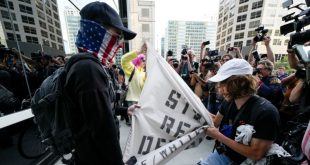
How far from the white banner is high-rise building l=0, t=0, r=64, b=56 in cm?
204

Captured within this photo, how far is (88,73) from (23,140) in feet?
9.33

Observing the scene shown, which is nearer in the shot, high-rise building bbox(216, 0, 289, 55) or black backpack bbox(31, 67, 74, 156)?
black backpack bbox(31, 67, 74, 156)

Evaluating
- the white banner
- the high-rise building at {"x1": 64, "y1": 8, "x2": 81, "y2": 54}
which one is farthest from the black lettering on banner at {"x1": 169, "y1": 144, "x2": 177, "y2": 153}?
the high-rise building at {"x1": 64, "y1": 8, "x2": 81, "y2": 54}

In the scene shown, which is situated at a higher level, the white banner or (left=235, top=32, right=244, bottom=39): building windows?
(left=235, top=32, right=244, bottom=39): building windows

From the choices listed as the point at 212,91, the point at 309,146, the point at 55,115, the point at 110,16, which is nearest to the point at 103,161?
the point at 55,115

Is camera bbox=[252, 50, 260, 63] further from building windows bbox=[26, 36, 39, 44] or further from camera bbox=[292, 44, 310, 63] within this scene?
building windows bbox=[26, 36, 39, 44]

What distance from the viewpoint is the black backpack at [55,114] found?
2.99 feet

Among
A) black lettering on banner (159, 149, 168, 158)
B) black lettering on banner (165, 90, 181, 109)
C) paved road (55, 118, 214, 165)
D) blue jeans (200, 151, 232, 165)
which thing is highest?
black lettering on banner (165, 90, 181, 109)

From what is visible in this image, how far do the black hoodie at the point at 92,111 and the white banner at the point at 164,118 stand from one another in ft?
1.40

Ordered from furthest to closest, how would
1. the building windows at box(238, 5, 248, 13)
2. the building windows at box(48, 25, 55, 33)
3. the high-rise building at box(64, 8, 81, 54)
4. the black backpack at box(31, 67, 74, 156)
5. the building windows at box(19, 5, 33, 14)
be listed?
the building windows at box(238, 5, 248, 13) → the high-rise building at box(64, 8, 81, 54) → the building windows at box(48, 25, 55, 33) → the building windows at box(19, 5, 33, 14) → the black backpack at box(31, 67, 74, 156)

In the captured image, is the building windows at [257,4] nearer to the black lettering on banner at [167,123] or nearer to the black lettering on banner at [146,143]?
the black lettering on banner at [167,123]

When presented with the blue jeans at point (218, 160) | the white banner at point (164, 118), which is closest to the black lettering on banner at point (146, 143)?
the white banner at point (164, 118)

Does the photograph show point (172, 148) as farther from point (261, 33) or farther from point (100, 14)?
point (261, 33)

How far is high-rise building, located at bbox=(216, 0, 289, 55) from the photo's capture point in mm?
38094
